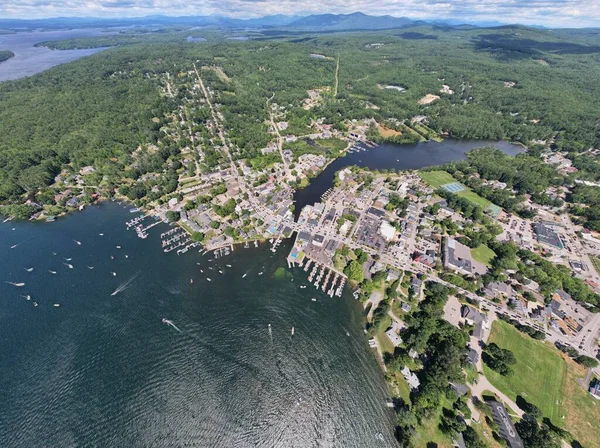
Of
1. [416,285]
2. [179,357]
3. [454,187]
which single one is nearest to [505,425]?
[416,285]

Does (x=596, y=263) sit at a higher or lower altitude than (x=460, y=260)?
lower

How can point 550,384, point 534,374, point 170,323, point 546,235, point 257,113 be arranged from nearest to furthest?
point 550,384, point 534,374, point 170,323, point 546,235, point 257,113

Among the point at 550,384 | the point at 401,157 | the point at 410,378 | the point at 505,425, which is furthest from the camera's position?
the point at 401,157

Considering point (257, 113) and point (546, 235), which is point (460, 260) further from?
point (257, 113)

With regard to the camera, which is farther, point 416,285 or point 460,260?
point 460,260

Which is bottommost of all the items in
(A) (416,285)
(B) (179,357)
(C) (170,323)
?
(B) (179,357)

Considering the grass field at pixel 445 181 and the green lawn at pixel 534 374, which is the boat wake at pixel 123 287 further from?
the grass field at pixel 445 181
